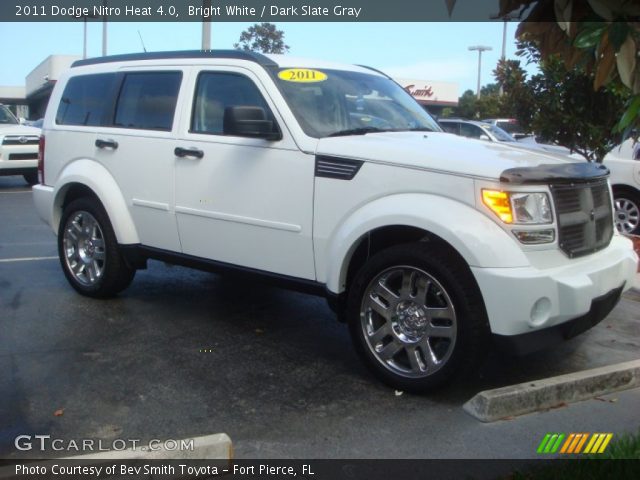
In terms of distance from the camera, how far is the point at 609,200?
4922mm

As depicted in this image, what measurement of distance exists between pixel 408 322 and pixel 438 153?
104 cm

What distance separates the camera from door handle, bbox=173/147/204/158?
17.6 ft

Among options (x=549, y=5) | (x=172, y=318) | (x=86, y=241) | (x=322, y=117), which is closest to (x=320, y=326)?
(x=172, y=318)

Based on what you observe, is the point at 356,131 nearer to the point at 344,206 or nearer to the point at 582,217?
the point at 344,206

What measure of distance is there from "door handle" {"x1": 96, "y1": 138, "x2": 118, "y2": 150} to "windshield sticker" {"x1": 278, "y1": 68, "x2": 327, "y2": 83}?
1.68 meters

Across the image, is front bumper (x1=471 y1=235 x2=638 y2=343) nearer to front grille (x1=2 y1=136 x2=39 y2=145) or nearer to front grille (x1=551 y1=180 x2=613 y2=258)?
front grille (x1=551 y1=180 x2=613 y2=258)

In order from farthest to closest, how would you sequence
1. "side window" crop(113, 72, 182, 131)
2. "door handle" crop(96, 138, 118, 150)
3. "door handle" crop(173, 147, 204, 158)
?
"door handle" crop(96, 138, 118, 150)
"side window" crop(113, 72, 182, 131)
"door handle" crop(173, 147, 204, 158)

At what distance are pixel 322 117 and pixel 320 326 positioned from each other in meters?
1.75

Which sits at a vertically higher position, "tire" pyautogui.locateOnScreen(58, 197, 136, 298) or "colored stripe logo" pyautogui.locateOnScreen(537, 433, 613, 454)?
"tire" pyautogui.locateOnScreen(58, 197, 136, 298)

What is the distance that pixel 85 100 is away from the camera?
6.58m

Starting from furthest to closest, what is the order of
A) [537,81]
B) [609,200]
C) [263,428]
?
[537,81], [609,200], [263,428]

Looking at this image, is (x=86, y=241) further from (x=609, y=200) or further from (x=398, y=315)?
(x=609, y=200)

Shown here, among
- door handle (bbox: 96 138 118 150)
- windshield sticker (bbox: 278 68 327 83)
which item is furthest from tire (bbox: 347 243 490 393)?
door handle (bbox: 96 138 118 150)

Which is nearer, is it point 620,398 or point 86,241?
point 620,398
